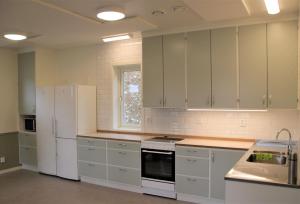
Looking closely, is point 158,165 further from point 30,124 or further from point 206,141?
point 30,124

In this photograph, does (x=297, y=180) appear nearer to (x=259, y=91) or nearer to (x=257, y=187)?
(x=257, y=187)

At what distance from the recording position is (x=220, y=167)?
3.90 m

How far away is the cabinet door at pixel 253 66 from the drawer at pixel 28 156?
4.39m

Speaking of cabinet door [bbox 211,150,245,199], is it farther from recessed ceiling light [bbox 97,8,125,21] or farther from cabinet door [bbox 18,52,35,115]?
cabinet door [bbox 18,52,35,115]

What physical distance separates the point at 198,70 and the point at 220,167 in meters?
1.46

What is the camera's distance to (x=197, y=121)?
15.4ft

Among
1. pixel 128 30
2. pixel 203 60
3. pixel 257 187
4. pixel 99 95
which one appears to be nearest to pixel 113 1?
pixel 128 30

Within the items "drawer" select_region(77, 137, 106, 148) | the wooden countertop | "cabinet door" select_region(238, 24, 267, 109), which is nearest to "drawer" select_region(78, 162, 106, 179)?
"drawer" select_region(77, 137, 106, 148)

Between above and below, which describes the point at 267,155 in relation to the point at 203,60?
below

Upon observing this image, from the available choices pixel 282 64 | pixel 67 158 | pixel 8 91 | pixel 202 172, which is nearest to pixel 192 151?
pixel 202 172

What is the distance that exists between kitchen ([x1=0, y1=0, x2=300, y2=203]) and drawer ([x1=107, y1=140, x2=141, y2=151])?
0.02 m

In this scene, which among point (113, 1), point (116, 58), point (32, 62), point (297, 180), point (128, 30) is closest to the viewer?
point (297, 180)

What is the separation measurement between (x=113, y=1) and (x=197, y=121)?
2.44 meters

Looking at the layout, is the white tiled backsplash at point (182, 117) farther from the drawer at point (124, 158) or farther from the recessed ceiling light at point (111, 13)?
the recessed ceiling light at point (111, 13)
